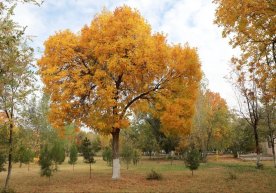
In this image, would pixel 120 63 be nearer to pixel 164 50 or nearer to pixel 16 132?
pixel 164 50

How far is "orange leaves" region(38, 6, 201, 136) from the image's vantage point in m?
18.2

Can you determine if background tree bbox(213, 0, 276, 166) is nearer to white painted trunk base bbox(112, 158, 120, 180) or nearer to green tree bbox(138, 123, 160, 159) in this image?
white painted trunk base bbox(112, 158, 120, 180)

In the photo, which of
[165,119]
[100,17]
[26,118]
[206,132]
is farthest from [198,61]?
[206,132]

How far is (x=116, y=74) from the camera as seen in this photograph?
1959 centimetres

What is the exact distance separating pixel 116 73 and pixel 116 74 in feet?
0.94

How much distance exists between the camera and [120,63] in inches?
699

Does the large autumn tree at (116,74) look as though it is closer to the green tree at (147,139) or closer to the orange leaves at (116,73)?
the orange leaves at (116,73)

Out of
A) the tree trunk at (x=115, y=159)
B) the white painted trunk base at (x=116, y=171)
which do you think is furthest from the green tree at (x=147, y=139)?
the white painted trunk base at (x=116, y=171)

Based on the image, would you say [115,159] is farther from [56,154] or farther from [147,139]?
[147,139]

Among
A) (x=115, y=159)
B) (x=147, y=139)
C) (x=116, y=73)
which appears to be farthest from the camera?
(x=147, y=139)

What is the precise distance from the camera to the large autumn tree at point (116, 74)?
18.2m

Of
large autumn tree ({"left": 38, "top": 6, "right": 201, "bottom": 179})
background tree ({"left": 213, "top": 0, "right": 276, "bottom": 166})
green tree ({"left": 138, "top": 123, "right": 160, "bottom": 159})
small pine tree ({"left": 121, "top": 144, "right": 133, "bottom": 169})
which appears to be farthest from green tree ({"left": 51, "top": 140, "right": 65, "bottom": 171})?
background tree ({"left": 213, "top": 0, "right": 276, "bottom": 166})

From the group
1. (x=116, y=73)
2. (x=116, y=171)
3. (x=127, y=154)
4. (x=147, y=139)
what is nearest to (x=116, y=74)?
(x=116, y=73)

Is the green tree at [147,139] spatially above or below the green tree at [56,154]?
above
